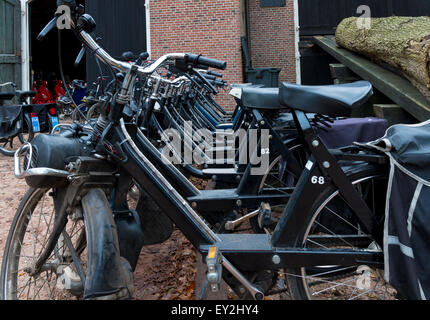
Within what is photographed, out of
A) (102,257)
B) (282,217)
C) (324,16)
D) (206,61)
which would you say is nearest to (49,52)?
(324,16)

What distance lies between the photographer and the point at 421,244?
65.9 inches

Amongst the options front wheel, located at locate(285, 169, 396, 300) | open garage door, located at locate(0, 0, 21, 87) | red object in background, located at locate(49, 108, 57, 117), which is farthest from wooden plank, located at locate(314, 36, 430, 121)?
open garage door, located at locate(0, 0, 21, 87)

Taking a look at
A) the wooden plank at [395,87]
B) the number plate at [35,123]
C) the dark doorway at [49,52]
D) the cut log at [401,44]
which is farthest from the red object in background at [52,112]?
the dark doorway at [49,52]

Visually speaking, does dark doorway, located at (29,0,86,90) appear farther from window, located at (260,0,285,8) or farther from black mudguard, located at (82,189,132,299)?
black mudguard, located at (82,189,132,299)

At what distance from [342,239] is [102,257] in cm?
125

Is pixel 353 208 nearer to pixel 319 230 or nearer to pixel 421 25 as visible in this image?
pixel 319 230

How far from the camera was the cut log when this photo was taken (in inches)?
163

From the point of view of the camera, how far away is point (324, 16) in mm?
13391

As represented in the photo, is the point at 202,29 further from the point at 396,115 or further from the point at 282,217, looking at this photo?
the point at 282,217

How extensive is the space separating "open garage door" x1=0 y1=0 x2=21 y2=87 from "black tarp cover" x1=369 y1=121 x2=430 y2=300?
44.4 ft

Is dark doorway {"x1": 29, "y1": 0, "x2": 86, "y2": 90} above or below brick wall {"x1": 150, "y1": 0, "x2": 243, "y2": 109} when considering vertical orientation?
above

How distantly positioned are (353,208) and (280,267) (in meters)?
0.46

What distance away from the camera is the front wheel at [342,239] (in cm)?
192

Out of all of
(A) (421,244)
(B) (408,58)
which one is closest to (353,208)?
(A) (421,244)
